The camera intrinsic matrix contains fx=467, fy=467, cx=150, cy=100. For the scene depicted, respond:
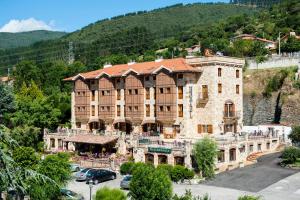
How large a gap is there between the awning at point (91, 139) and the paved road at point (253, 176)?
47.4ft

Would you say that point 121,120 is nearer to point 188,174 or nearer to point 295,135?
point 188,174

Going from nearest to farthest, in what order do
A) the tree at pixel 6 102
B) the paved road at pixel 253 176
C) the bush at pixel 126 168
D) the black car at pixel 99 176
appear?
the paved road at pixel 253 176 → the black car at pixel 99 176 → the bush at pixel 126 168 → the tree at pixel 6 102

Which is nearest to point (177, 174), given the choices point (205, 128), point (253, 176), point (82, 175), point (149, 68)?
point (253, 176)

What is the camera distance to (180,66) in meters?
50.4

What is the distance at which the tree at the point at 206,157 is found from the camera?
132 feet

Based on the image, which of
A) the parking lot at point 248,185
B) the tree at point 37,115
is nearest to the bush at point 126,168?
the parking lot at point 248,185

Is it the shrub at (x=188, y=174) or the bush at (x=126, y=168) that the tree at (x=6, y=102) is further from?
the shrub at (x=188, y=174)

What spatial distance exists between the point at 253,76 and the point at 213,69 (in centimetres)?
2522

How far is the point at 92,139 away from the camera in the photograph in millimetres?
52469

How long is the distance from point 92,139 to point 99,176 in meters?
13.0

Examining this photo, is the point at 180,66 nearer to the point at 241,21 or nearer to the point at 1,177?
the point at 1,177

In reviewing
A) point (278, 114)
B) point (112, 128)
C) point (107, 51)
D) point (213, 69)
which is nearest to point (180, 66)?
point (213, 69)

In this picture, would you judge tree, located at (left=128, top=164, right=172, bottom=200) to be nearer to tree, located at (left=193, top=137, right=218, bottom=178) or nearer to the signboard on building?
tree, located at (left=193, top=137, right=218, bottom=178)

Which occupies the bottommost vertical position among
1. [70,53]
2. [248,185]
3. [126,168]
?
[248,185]
